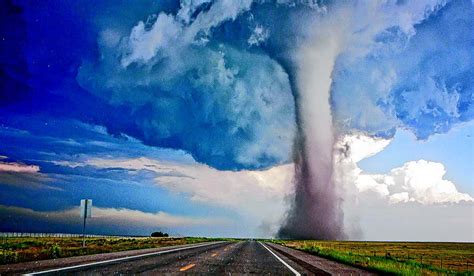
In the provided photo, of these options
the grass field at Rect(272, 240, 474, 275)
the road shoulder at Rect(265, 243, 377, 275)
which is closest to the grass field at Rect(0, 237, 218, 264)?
the road shoulder at Rect(265, 243, 377, 275)

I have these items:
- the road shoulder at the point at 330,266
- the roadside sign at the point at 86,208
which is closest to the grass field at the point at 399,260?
the road shoulder at the point at 330,266

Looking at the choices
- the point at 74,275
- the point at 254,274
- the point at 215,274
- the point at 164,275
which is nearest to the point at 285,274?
the point at 254,274

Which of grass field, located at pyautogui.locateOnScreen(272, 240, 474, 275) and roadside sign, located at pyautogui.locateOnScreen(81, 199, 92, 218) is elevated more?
roadside sign, located at pyautogui.locateOnScreen(81, 199, 92, 218)

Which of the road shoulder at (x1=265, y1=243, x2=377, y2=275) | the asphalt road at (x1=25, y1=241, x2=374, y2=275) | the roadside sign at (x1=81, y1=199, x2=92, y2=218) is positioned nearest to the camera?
the asphalt road at (x1=25, y1=241, x2=374, y2=275)

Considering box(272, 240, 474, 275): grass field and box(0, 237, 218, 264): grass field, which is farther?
box(272, 240, 474, 275): grass field

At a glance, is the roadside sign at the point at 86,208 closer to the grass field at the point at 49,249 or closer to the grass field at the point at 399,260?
the grass field at the point at 49,249

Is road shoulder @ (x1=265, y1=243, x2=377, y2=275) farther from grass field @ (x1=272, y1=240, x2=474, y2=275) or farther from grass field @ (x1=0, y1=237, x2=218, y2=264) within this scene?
grass field @ (x1=0, y1=237, x2=218, y2=264)

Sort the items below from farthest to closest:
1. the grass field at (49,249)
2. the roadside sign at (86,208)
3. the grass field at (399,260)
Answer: the roadside sign at (86,208) → the grass field at (399,260) → the grass field at (49,249)

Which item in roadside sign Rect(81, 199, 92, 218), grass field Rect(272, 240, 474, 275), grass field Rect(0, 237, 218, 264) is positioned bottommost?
grass field Rect(272, 240, 474, 275)

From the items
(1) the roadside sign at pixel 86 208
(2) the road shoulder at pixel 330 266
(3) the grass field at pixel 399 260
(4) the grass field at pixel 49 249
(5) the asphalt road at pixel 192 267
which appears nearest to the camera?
(5) the asphalt road at pixel 192 267

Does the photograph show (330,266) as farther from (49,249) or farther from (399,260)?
(49,249)

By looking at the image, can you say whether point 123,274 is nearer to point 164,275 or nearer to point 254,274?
point 164,275

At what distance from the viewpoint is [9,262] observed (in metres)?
16.7

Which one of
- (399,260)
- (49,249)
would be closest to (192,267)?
(49,249)
